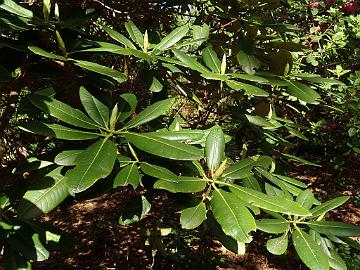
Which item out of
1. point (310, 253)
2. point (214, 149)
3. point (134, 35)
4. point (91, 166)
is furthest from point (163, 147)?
point (134, 35)

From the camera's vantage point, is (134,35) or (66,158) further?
(134,35)

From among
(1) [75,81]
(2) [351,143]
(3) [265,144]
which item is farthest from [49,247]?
(2) [351,143]

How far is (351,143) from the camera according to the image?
337 cm

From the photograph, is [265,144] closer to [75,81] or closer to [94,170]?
[75,81]

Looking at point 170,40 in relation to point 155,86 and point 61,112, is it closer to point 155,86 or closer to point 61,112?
point 155,86

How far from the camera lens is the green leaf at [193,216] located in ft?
4.31

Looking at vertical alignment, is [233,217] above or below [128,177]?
below

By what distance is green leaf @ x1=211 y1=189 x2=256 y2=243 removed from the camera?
1165mm

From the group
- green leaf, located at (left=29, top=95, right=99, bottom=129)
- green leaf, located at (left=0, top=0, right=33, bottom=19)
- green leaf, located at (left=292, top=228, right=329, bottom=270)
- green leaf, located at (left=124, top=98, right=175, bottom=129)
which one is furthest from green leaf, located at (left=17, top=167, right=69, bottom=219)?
green leaf, located at (left=292, top=228, right=329, bottom=270)

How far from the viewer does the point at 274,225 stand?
1552 millimetres

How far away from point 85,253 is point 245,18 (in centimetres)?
349

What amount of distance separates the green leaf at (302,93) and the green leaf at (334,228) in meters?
0.52

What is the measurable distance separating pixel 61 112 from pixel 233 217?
0.65 meters

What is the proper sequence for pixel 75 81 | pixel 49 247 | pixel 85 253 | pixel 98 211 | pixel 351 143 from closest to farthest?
pixel 49 247 < pixel 75 81 < pixel 351 143 < pixel 85 253 < pixel 98 211
